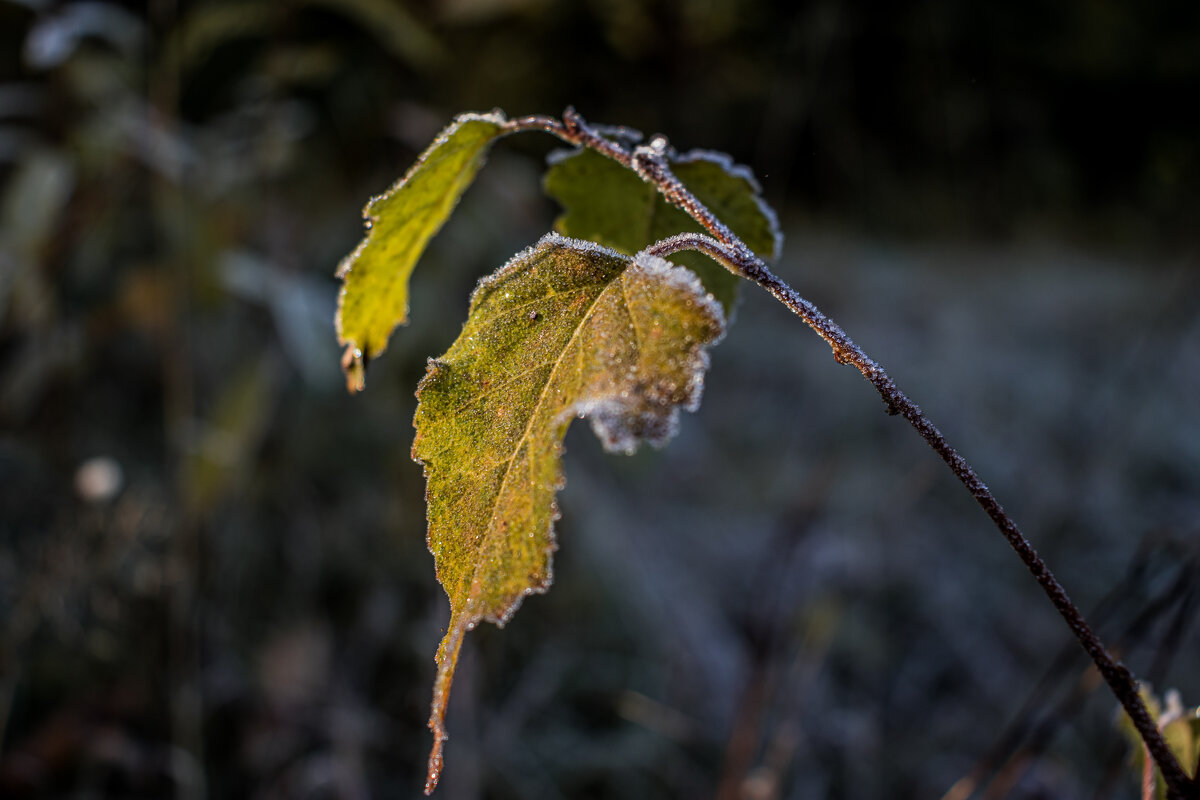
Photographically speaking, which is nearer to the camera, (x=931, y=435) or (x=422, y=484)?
(x=931, y=435)

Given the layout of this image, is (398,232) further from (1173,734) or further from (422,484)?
(422,484)

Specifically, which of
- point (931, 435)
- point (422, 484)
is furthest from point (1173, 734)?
point (422, 484)

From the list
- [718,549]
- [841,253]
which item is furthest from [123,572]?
[841,253]

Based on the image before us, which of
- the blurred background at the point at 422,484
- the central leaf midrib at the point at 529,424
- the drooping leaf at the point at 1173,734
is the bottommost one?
the drooping leaf at the point at 1173,734

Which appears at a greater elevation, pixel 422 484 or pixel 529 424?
pixel 422 484

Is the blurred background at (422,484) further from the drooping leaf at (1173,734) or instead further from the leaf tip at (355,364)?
the leaf tip at (355,364)

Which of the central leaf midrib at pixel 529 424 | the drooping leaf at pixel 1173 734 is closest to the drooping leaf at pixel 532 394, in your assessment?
the central leaf midrib at pixel 529 424

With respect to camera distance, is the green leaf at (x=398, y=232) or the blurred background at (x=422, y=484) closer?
the green leaf at (x=398, y=232)
